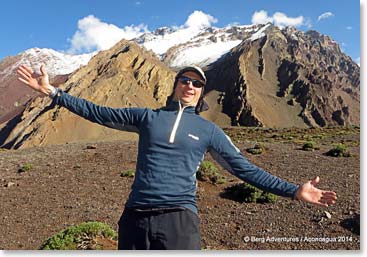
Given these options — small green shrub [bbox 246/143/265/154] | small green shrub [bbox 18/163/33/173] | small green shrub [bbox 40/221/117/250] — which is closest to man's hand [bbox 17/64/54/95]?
small green shrub [bbox 40/221/117/250]

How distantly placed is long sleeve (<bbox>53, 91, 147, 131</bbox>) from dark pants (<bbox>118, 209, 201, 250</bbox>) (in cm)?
44

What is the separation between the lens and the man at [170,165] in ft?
7.16

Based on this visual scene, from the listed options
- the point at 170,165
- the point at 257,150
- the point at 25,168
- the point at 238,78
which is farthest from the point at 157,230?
the point at 238,78

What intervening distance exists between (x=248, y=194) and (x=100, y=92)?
110 ft

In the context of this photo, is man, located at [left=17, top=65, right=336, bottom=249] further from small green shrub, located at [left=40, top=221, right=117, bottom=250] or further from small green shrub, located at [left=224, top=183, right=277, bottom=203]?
small green shrub, located at [left=224, top=183, right=277, bottom=203]

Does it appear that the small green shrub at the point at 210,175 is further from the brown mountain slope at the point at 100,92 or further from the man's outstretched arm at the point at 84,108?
the brown mountain slope at the point at 100,92

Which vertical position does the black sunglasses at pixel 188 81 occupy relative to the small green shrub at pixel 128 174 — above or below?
above

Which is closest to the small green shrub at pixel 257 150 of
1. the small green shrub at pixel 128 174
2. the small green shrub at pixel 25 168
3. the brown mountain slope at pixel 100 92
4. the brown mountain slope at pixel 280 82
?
the small green shrub at pixel 128 174

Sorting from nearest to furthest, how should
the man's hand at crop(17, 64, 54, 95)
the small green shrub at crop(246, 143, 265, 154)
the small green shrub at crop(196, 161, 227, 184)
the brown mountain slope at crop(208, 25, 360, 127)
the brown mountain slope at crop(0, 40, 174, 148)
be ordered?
the man's hand at crop(17, 64, 54, 95) → the small green shrub at crop(196, 161, 227, 184) → the small green shrub at crop(246, 143, 265, 154) → the brown mountain slope at crop(0, 40, 174, 148) → the brown mountain slope at crop(208, 25, 360, 127)

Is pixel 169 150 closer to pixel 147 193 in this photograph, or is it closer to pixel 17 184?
pixel 147 193

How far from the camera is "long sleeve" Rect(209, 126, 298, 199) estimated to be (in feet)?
7.47

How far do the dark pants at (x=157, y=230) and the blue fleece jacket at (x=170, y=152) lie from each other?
0.05 metres

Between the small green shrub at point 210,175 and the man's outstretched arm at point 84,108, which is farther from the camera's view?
the small green shrub at point 210,175

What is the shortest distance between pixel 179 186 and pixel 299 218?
3987 mm
